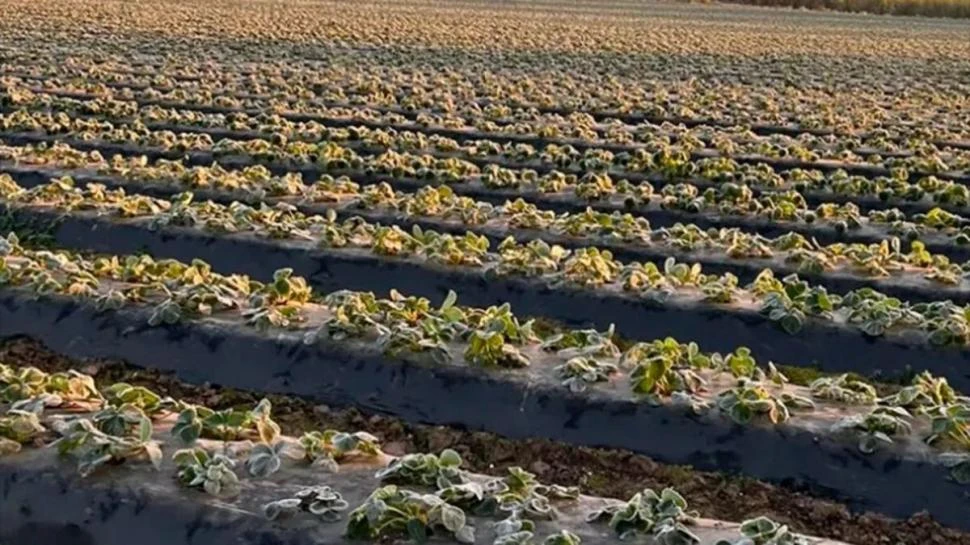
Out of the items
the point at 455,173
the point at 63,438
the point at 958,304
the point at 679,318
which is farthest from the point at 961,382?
the point at 455,173

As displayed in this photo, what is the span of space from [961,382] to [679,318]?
5.90ft

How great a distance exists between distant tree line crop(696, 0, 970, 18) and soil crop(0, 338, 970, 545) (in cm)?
5735

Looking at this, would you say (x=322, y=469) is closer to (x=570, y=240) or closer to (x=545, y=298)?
(x=545, y=298)

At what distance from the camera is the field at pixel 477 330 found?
16.9 ft

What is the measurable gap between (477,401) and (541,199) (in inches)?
209

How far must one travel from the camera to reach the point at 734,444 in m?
6.19

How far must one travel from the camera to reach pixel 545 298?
27.9ft

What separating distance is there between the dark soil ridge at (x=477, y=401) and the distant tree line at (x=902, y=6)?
57.3m

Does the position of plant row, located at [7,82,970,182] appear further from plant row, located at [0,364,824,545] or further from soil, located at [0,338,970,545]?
plant row, located at [0,364,824,545]

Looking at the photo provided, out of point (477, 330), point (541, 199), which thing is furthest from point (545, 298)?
point (541, 199)

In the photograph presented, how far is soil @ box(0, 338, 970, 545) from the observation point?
5879 mm

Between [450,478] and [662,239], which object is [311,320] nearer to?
[450,478]

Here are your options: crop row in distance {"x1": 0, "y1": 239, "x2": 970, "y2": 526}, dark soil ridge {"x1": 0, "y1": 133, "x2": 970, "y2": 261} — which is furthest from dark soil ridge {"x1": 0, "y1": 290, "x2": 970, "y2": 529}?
dark soil ridge {"x1": 0, "y1": 133, "x2": 970, "y2": 261}

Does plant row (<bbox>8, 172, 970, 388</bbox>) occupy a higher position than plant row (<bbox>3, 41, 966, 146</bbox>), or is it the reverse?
plant row (<bbox>8, 172, 970, 388</bbox>)
